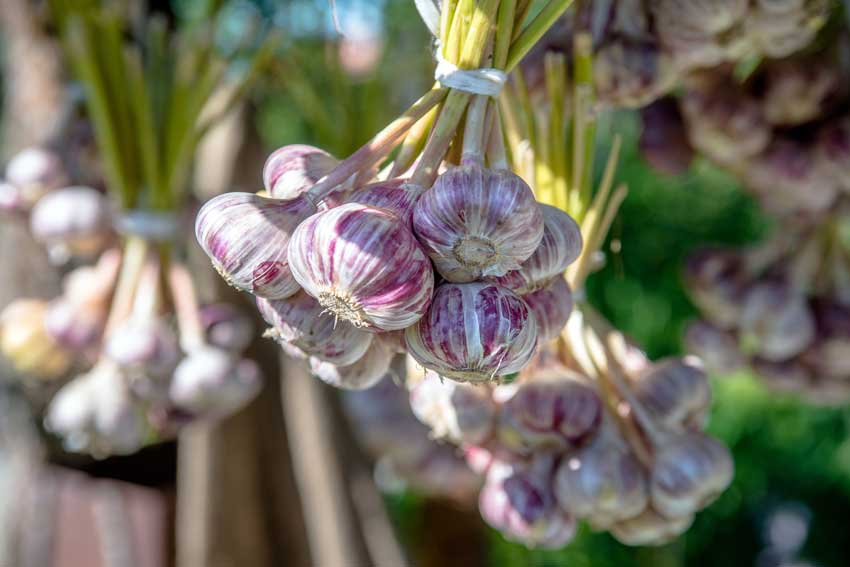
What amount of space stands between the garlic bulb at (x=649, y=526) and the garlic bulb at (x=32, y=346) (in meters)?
0.58

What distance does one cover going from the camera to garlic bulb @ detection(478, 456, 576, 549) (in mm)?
605

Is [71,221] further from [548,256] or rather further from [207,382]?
[548,256]

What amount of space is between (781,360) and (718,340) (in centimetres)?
7

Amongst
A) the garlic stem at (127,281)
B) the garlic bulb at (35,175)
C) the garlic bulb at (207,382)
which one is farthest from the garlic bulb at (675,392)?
the garlic bulb at (35,175)

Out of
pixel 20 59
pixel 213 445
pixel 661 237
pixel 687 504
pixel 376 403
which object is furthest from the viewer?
pixel 661 237

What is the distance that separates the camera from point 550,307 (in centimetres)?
48

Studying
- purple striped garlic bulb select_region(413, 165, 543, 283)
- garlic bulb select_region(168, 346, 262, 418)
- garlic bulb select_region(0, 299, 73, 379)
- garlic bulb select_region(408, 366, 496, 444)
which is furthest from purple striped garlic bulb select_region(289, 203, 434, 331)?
garlic bulb select_region(0, 299, 73, 379)

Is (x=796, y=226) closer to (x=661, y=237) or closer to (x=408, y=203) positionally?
(x=408, y=203)

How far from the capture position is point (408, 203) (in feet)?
1.36

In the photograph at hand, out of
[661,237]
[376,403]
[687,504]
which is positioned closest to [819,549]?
[661,237]

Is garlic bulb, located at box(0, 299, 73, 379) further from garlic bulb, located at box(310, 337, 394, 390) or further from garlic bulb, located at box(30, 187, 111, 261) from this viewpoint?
garlic bulb, located at box(310, 337, 394, 390)

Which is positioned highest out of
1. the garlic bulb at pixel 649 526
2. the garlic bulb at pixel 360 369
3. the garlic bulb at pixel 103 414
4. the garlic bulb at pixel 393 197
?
the garlic bulb at pixel 393 197

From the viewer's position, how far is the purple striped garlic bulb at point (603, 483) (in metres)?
0.58

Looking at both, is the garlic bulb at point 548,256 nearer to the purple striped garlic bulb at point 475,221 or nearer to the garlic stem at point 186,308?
the purple striped garlic bulb at point 475,221
